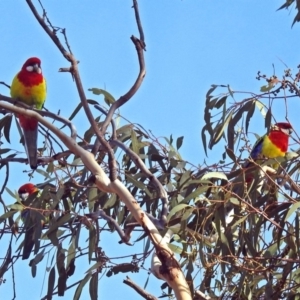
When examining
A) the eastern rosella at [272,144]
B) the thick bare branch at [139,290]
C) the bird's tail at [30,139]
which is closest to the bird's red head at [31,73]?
the bird's tail at [30,139]

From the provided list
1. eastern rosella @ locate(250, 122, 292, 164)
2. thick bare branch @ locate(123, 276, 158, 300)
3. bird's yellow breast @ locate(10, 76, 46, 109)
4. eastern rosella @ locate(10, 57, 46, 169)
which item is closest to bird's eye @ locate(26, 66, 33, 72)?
eastern rosella @ locate(10, 57, 46, 169)

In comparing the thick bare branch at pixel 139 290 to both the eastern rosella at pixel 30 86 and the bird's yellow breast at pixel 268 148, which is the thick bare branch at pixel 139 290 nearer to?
the bird's yellow breast at pixel 268 148

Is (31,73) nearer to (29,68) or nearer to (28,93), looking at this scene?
(29,68)

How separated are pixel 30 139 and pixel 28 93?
0.62 metres

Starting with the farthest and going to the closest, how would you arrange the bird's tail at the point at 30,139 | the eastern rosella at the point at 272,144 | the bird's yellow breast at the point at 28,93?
the bird's yellow breast at the point at 28,93
the eastern rosella at the point at 272,144
the bird's tail at the point at 30,139

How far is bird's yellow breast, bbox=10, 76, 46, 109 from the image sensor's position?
3418 millimetres

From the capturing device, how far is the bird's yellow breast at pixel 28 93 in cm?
342

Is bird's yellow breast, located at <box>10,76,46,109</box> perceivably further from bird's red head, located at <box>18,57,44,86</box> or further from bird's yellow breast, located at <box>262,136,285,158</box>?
bird's yellow breast, located at <box>262,136,285,158</box>

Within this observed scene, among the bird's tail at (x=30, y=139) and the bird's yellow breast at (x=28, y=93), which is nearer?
the bird's tail at (x=30, y=139)

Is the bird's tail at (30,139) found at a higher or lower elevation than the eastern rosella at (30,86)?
lower

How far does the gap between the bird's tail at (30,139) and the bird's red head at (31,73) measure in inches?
16.9

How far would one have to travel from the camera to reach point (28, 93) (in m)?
3.42

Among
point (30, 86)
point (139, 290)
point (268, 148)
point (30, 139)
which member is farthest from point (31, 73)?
point (139, 290)

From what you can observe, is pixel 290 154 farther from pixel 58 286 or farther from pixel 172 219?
pixel 58 286
